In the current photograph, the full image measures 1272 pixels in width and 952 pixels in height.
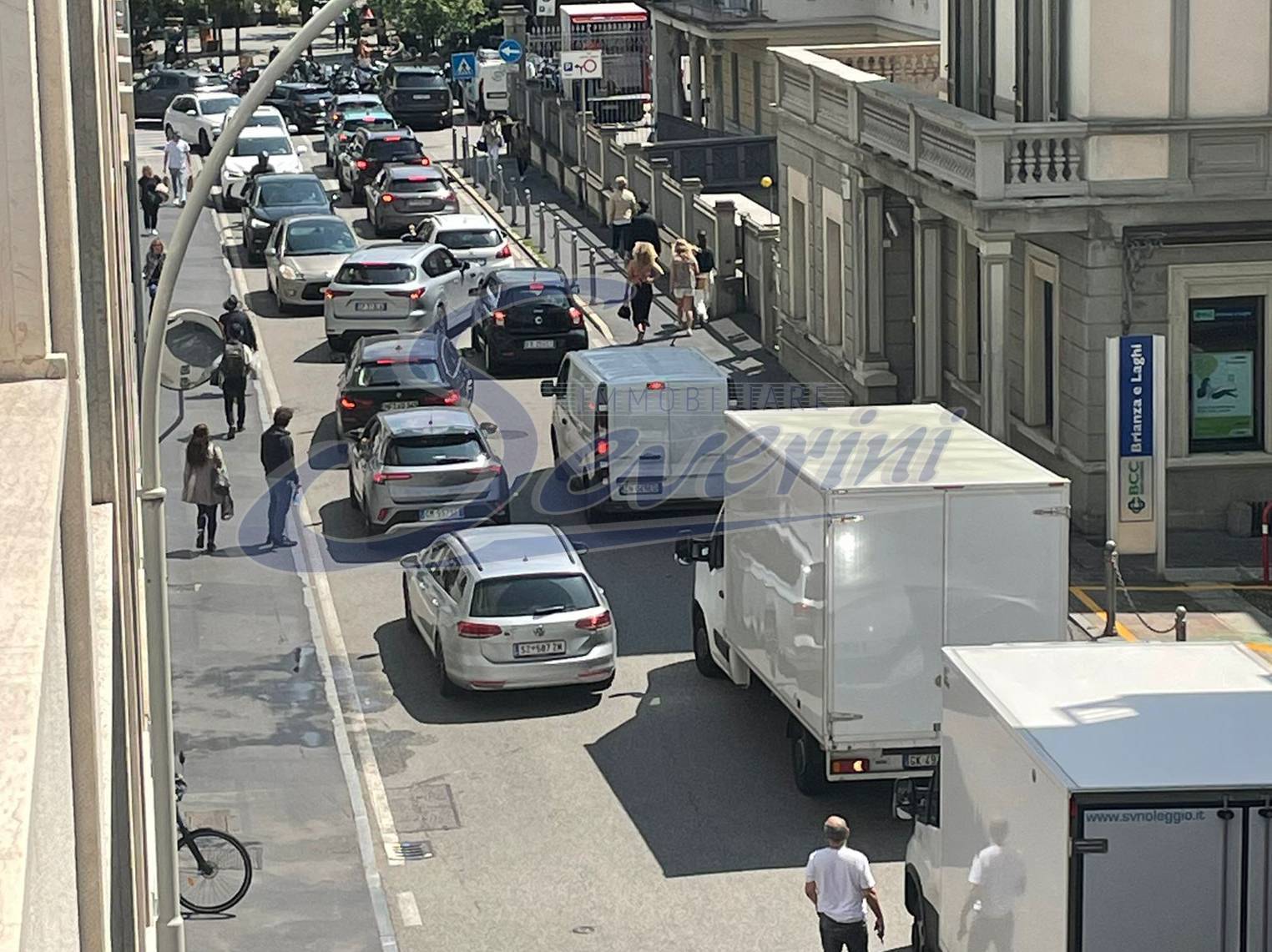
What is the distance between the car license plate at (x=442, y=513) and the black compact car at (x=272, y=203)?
73.3 feet

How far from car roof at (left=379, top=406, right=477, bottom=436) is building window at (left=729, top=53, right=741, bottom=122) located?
37087mm

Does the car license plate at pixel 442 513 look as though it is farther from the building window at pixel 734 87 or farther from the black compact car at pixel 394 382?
the building window at pixel 734 87

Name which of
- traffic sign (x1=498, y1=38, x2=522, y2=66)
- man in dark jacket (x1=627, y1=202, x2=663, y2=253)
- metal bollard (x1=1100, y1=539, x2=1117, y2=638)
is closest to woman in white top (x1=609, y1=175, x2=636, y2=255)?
man in dark jacket (x1=627, y1=202, x2=663, y2=253)

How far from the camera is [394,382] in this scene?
30969mm

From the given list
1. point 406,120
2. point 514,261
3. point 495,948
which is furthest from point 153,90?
point 495,948

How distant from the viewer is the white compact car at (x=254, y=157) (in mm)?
55844

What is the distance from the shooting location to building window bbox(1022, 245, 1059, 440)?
27203mm

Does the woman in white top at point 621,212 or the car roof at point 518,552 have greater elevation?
the woman in white top at point 621,212

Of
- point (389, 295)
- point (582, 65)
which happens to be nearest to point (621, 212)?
point (389, 295)

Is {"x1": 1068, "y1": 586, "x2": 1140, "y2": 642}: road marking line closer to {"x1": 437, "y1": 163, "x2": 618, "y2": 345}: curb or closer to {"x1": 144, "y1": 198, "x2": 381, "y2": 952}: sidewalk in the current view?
{"x1": 144, "y1": 198, "x2": 381, "y2": 952}: sidewalk

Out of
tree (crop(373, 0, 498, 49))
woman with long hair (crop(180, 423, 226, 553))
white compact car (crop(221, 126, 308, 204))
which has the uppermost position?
tree (crop(373, 0, 498, 49))

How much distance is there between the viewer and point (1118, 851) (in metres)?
10.5

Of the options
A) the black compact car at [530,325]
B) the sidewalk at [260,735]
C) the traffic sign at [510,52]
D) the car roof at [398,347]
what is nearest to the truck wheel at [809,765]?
the sidewalk at [260,735]

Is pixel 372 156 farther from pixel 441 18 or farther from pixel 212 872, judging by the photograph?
pixel 212 872
